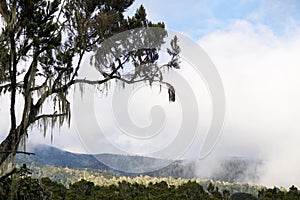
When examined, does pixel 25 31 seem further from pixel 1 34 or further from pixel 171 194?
pixel 171 194

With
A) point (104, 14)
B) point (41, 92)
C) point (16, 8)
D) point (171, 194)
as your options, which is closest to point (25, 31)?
point (16, 8)

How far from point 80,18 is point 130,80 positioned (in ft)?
4.80

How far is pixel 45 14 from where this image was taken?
6.41 m

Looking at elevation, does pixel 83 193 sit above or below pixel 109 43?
below

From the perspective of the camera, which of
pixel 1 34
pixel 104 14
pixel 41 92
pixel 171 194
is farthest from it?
pixel 171 194

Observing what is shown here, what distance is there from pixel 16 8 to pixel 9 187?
283cm

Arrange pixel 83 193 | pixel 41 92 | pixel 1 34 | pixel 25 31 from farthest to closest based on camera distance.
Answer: pixel 83 193 → pixel 41 92 → pixel 25 31 → pixel 1 34

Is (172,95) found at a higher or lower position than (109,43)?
lower

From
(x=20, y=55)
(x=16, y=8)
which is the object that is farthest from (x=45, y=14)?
(x=20, y=55)

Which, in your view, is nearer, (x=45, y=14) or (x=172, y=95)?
(x=45, y=14)

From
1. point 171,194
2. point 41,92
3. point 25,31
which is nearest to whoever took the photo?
point 25,31

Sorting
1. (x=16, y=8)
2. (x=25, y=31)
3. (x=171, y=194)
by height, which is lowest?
(x=171, y=194)

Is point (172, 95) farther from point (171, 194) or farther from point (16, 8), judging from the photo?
point (171, 194)

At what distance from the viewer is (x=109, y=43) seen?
715 centimetres
